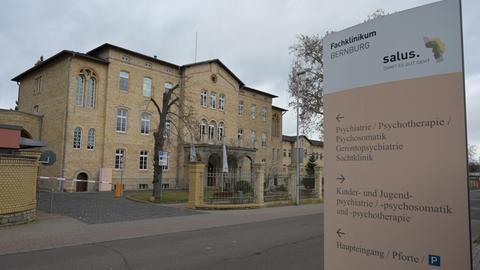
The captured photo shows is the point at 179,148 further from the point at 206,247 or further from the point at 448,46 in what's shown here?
the point at 448,46

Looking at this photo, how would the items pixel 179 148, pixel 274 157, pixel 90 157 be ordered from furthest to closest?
pixel 274 157 → pixel 179 148 → pixel 90 157

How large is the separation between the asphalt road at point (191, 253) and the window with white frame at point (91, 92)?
990 inches

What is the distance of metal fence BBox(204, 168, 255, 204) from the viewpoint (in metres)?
20.0

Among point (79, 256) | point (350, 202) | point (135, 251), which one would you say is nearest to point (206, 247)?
point (135, 251)

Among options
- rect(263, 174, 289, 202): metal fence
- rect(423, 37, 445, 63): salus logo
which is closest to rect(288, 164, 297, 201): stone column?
rect(263, 174, 289, 202): metal fence

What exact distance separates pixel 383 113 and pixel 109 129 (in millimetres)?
33813

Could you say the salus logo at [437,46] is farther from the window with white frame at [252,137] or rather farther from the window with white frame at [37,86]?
the window with white frame at [252,137]

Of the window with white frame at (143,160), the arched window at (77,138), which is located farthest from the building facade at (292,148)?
the arched window at (77,138)

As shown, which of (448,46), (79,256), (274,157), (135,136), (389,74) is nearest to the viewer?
(448,46)

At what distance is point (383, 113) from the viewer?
268 centimetres

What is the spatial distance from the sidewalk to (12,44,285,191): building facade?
12222 mm

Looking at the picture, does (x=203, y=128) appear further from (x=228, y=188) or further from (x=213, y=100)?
(x=228, y=188)

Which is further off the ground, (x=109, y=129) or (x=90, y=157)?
(x=109, y=129)

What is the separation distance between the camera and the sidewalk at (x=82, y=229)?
31.6ft
